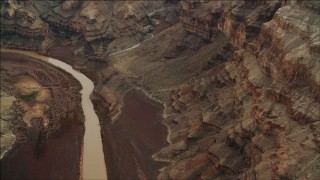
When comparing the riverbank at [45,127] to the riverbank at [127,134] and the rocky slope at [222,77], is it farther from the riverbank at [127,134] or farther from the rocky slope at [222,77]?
the rocky slope at [222,77]

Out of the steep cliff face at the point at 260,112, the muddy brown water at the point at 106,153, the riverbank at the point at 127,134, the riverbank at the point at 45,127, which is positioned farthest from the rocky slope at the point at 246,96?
the riverbank at the point at 45,127

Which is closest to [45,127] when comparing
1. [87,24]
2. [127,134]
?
[127,134]

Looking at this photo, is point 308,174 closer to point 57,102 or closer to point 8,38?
point 57,102

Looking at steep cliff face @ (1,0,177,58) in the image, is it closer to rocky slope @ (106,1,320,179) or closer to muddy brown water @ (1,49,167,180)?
rocky slope @ (106,1,320,179)

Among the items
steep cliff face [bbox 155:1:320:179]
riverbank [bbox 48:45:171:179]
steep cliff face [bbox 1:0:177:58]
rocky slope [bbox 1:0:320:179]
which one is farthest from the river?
steep cliff face [bbox 1:0:177:58]

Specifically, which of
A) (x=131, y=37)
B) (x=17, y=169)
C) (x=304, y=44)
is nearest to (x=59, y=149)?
(x=17, y=169)

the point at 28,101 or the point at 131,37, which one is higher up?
the point at 131,37
